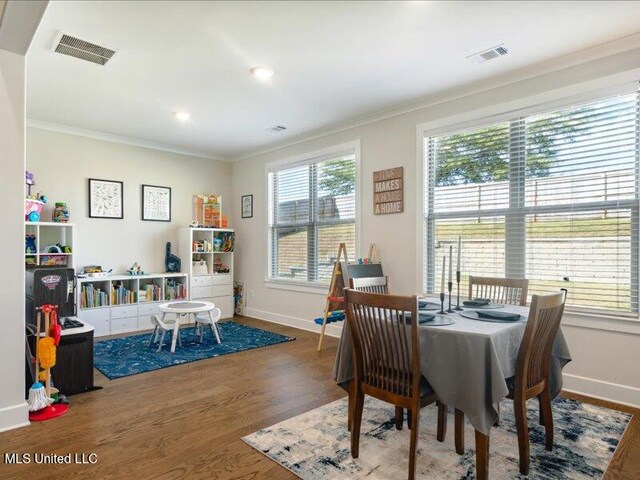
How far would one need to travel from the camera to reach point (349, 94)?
3.97 m

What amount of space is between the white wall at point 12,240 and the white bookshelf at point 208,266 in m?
3.29

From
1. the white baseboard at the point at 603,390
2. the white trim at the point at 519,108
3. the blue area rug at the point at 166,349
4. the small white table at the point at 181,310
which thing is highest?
the white trim at the point at 519,108

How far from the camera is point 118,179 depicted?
5.58m

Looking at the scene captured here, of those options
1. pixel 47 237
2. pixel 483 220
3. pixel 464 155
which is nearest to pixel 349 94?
pixel 464 155

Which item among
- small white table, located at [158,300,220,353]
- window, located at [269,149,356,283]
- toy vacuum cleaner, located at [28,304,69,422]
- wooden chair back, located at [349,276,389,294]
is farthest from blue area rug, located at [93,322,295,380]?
wooden chair back, located at [349,276,389,294]

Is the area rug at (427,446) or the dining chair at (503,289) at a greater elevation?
the dining chair at (503,289)

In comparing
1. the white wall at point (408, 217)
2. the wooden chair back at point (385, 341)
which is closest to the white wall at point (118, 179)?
the white wall at point (408, 217)

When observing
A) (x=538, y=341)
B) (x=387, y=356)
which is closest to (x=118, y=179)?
(x=387, y=356)

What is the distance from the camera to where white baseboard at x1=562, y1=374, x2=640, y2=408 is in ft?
9.49

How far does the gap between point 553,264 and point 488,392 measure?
1977mm

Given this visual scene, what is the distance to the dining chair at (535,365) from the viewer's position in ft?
6.27

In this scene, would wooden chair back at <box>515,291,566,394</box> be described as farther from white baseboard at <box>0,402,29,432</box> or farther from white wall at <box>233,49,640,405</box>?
white baseboard at <box>0,402,29,432</box>

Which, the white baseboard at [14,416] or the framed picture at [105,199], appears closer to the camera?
the white baseboard at [14,416]

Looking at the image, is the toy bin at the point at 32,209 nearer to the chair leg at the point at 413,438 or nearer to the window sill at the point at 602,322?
the chair leg at the point at 413,438
